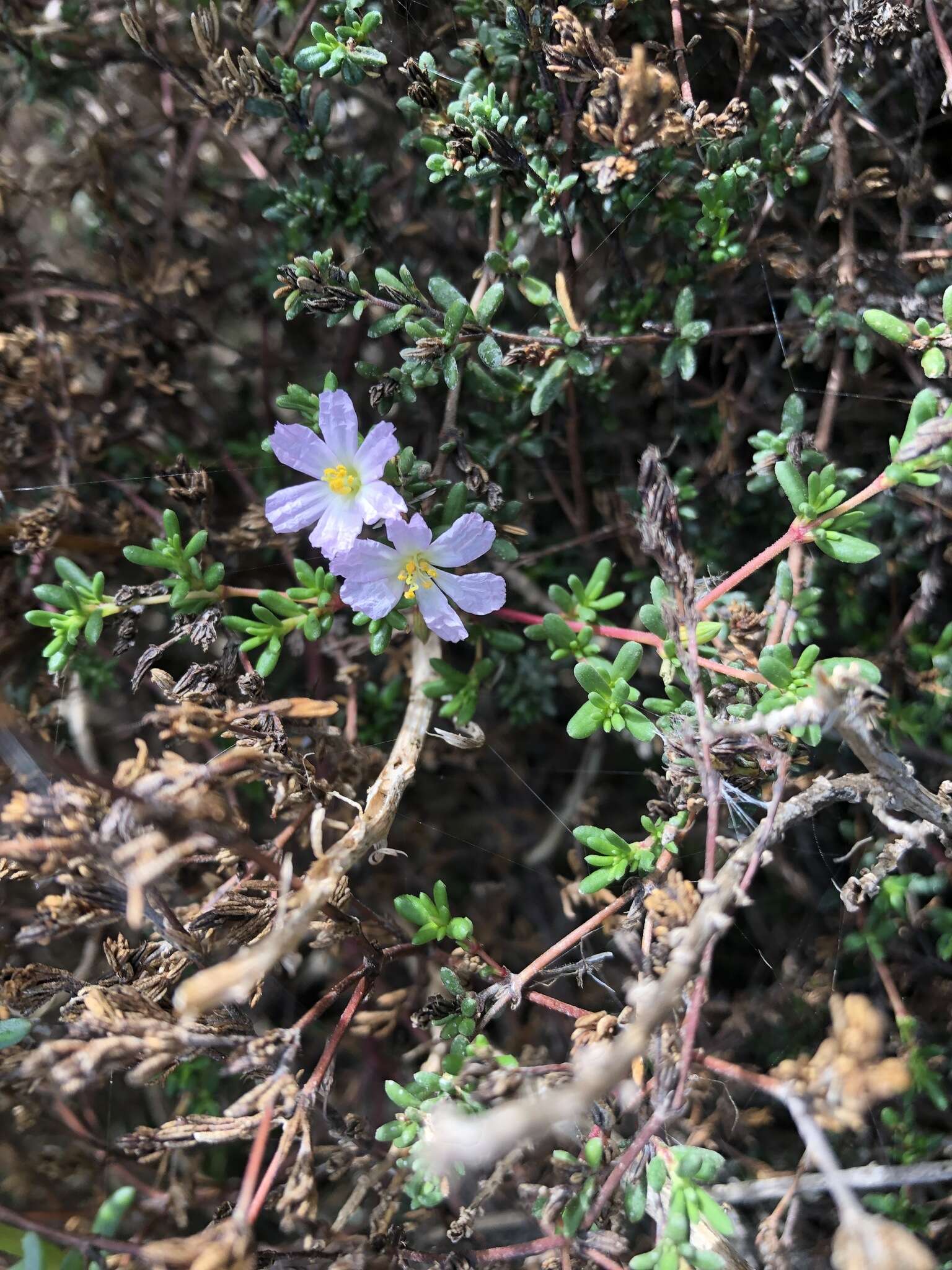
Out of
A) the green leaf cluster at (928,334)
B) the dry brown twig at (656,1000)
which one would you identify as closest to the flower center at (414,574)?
the dry brown twig at (656,1000)

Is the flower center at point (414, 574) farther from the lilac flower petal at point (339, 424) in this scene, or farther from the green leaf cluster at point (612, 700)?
the green leaf cluster at point (612, 700)

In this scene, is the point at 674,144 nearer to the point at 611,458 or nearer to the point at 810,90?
the point at 810,90

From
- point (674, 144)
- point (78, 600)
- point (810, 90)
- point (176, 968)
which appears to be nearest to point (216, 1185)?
point (176, 968)

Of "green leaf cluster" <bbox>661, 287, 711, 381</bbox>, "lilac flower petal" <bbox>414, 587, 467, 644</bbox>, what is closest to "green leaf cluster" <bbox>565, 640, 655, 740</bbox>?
"lilac flower petal" <bbox>414, 587, 467, 644</bbox>

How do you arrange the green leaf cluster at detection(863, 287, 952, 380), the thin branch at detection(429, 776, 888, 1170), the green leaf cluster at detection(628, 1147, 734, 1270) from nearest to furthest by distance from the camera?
the thin branch at detection(429, 776, 888, 1170) → the green leaf cluster at detection(628, 1147, 734, 1270) → the green leaf cluster at detection(863, 287, 952, 380)

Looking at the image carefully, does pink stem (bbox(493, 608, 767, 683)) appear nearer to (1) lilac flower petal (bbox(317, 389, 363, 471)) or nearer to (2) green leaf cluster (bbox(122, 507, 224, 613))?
(1) lilac flower petal (bbox(317, 389, 363, 471))

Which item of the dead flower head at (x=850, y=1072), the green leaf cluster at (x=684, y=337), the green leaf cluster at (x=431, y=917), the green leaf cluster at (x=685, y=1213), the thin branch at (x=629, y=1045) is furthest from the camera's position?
the green leaf cluster at (x=684, y=337)
